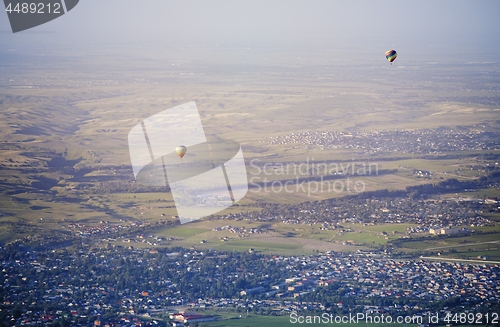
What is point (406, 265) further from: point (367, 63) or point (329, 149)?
point (367, 63)

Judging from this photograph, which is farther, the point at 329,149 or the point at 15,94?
the point at 15,94

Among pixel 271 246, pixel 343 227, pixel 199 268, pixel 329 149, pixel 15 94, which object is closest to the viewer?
pixel 199 268

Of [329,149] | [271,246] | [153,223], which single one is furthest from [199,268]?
[329,149]

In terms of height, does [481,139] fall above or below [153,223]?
below

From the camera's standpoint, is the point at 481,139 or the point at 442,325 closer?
the point at 442,325

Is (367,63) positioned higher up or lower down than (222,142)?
lower down

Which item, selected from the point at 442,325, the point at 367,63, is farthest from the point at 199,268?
A: the point at 367,63

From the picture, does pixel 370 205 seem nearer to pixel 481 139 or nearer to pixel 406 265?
Answer: pixel 406 265

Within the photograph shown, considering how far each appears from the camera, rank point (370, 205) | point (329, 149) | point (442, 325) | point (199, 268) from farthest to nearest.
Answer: point (329, 149), point (370, 205), point (199, 268), point (442, 325)

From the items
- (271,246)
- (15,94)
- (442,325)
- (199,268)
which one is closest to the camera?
(442,325)
